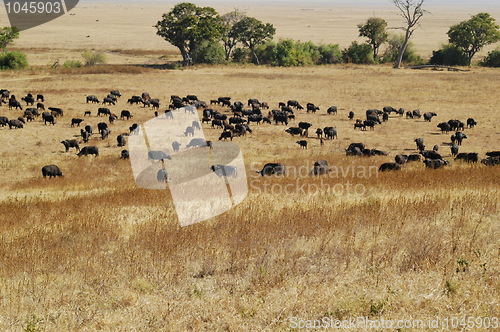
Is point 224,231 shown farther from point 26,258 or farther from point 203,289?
point 26,258

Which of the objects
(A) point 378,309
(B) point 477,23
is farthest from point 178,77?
(A) point 378,309

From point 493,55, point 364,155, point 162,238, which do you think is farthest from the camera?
point 493,55

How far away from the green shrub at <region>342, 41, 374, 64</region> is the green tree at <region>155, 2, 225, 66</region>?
74.0 ft

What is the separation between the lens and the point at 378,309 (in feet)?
18.2

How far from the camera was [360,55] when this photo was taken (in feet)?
245

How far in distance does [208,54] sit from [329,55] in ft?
70.9

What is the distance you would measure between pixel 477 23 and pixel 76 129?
6394 centimetres

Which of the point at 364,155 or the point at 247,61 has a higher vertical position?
the point at 247,61

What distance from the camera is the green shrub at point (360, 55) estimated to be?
7444cm

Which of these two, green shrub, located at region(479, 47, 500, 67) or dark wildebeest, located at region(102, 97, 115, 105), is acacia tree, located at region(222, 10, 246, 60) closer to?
green shrub, located at region(479, 47, 500, 67)

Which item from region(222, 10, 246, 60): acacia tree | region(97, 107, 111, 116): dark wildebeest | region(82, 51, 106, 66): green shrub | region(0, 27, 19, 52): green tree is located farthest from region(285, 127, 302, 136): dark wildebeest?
region(0, 27, 19, 52): green tree

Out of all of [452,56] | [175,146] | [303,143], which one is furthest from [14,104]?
[452,56]

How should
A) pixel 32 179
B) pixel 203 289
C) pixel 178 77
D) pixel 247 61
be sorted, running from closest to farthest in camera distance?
pixel 203 289, pixel 32 179, pixel 178 77, pixel 247 61

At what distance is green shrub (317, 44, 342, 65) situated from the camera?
75519 mm
